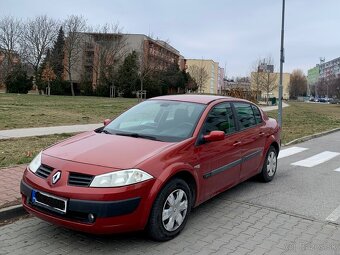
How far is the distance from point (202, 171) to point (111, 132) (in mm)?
1292

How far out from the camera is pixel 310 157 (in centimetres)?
1006

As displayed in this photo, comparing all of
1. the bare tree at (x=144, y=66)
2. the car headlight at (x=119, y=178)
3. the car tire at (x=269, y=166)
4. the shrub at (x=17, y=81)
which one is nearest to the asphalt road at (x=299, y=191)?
the car tire at (x=269, y=166)

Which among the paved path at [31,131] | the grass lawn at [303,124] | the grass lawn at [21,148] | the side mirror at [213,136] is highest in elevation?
the side mirror at [213,136]

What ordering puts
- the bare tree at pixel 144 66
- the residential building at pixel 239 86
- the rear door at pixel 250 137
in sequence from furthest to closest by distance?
the bare tree at pixel 144 66 < the residential building at pixel 239 86 < the rear door at pixel 250 137

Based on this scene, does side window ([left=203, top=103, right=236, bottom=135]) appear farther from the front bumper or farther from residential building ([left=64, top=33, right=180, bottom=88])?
residential building ([left=64, top=33, right=180, bottom=88])

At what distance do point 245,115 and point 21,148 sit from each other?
532 cm

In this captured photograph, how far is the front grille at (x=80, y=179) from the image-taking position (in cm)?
374

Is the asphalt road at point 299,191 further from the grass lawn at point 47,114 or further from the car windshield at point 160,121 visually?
the grass lawn at point 47,114

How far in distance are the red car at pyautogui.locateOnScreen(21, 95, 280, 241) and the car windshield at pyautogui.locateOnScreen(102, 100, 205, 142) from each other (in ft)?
0.04

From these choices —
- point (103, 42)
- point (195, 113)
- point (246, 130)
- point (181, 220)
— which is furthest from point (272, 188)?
point (103, 42)

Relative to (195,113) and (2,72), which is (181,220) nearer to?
(195,113)

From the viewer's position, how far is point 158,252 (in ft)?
12.8

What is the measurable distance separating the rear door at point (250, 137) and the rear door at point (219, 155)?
8.3 inches

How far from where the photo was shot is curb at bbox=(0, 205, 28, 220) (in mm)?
4691
